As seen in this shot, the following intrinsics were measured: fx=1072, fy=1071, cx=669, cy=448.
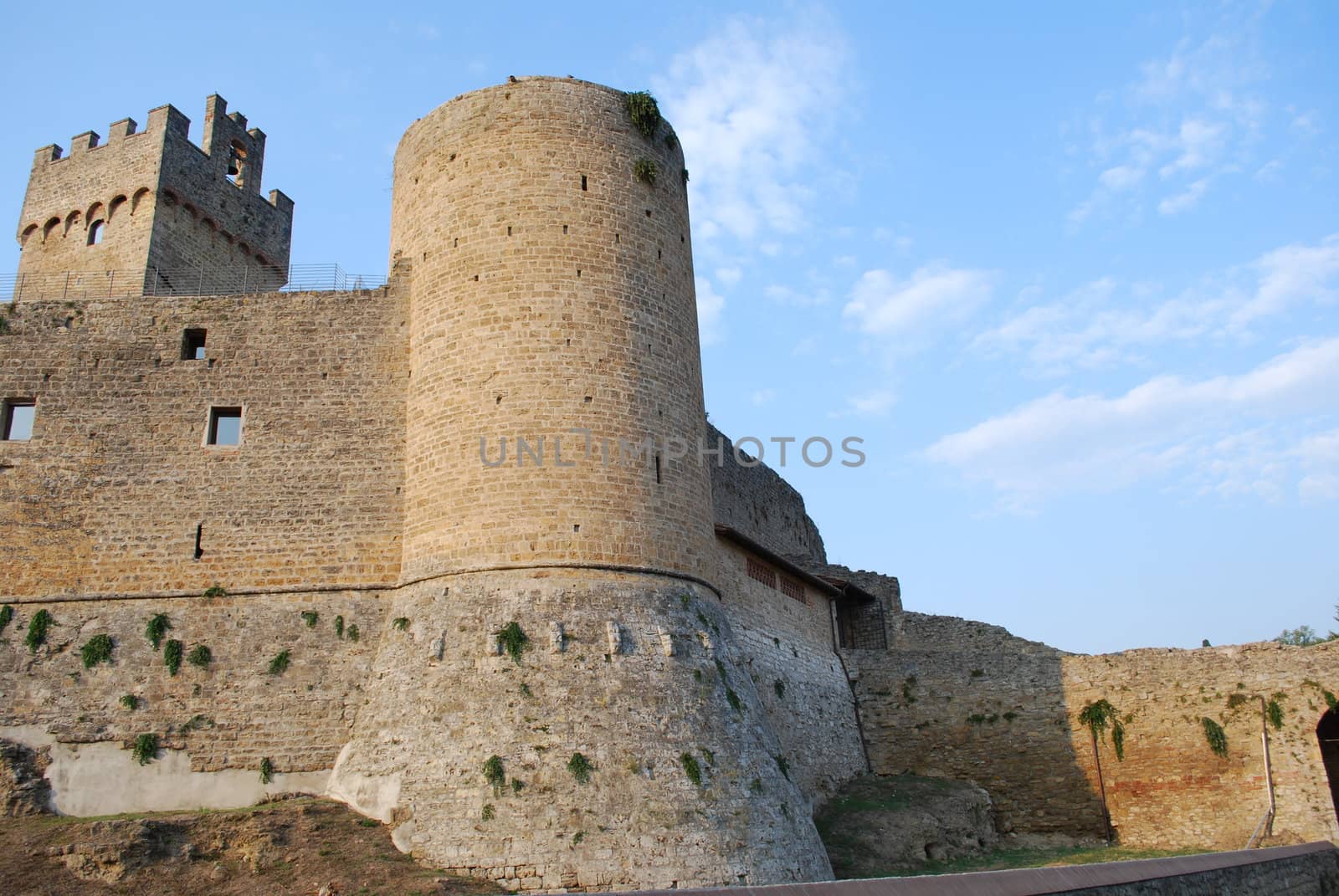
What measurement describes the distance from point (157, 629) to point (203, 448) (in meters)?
3.09

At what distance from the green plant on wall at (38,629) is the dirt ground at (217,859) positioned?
321 cm

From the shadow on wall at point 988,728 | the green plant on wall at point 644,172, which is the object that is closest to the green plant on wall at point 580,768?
the green plant on wall at point 644,172

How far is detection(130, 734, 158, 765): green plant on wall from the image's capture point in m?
14.9

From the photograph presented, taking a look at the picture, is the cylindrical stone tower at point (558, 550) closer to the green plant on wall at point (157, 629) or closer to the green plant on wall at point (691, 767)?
the green plant on wall at point (691, 767)

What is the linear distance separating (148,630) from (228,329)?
532cm

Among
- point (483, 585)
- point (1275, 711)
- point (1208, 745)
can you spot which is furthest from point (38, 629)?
point (1275, 711)

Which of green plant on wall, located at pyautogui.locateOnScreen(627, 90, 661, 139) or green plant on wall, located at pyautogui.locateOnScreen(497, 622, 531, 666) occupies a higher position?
green plant on wall, located at pyautogui.locateOnScreen(627, 90, 661, 139)

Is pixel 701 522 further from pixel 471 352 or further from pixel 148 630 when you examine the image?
pixel 148 630

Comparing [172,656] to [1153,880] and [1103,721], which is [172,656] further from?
[1103,721]

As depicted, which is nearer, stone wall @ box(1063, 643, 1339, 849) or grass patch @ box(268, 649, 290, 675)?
grass patch @ box(268, 649, 290, 675)

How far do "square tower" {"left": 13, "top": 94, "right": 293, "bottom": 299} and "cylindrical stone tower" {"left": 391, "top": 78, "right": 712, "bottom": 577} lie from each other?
845cm

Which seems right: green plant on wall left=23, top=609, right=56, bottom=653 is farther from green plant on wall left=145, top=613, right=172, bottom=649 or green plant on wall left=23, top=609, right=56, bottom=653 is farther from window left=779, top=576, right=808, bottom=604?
window left=779, top=576, right=808, bottom=604

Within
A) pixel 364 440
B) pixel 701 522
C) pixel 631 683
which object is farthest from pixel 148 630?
pixel 701 522

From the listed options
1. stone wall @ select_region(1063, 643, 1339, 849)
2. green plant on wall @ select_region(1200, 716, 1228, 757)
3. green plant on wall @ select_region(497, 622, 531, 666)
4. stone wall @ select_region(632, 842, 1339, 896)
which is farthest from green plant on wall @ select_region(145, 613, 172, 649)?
green plant on wall @ select_region(1200, 716, 1228, 757)
